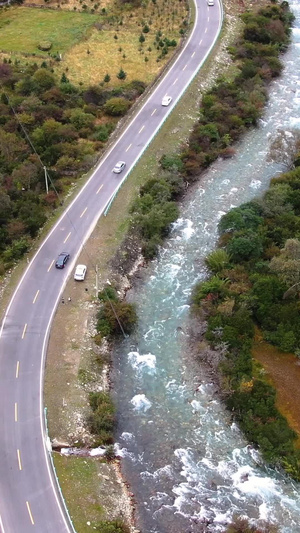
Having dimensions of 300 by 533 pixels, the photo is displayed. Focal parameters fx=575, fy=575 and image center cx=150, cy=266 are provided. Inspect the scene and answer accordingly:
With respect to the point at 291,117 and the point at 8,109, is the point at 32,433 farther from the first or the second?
the point at 291,117

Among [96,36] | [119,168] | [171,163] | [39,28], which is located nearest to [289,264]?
[171,163]

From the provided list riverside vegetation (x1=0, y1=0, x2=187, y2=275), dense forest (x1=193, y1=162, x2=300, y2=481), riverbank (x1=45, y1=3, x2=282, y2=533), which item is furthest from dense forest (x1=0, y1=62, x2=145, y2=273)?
dense forest (x1=193, y1=162, x2=300, y2=481)

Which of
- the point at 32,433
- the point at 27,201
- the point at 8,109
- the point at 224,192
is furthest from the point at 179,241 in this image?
the point at 8,109

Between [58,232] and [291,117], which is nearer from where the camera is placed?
[58,232]


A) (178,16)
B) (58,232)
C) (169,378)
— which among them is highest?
(178,16)

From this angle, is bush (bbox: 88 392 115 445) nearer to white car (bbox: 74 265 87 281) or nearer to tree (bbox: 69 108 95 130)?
white car (bbox: 74 265 87 281)

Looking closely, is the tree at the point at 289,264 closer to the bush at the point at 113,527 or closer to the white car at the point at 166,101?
the bush at the point at 113,527
